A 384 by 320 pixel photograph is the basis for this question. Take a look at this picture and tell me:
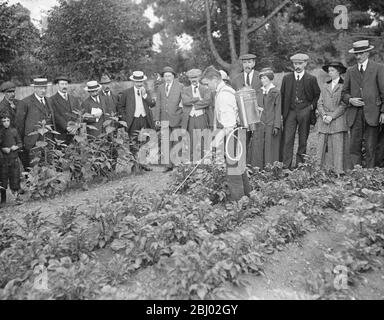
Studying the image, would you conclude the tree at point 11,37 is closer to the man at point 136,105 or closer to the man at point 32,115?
the man at point 32,115

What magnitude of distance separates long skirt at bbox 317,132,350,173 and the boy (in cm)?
491

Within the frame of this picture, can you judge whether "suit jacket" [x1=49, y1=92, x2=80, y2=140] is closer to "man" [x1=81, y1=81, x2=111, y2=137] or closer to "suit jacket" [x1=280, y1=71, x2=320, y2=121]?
"man" [x1=81, y1=81, x2=111, y2=137]

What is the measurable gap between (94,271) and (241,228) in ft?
5.77

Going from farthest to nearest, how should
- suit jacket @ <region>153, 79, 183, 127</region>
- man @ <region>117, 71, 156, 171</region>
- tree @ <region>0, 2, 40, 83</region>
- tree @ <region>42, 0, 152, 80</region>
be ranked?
1. tree @ <region>42, 0, 152, 80</region>
2. tree @ <region>0, 2, 40, 83</region>
3. man @ <region>117, 71, 156, 171</region>
4. suit jacket @ <region>153, 79, 183, 127</region>

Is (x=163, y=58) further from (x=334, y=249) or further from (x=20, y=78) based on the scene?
(x=334, y=249)

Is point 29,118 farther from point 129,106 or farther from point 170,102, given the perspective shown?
point 170,102

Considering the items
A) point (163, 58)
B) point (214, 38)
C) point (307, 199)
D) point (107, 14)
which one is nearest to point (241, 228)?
point (307, 199)

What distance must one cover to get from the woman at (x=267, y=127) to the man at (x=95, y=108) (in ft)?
8.86

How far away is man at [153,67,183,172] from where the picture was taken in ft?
26.1

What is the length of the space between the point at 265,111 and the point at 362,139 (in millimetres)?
1572

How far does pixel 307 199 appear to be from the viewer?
4.88 m

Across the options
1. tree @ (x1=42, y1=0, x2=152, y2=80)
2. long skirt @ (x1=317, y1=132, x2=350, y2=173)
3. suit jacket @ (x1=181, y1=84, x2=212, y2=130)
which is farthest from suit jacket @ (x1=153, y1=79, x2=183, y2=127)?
tree @ (x1=42, y1=0, x2=152, y2=80)

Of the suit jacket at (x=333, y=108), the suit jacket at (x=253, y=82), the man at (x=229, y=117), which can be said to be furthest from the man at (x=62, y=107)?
the suit jacket at (x=333, y=108)

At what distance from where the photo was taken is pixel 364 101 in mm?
6496
